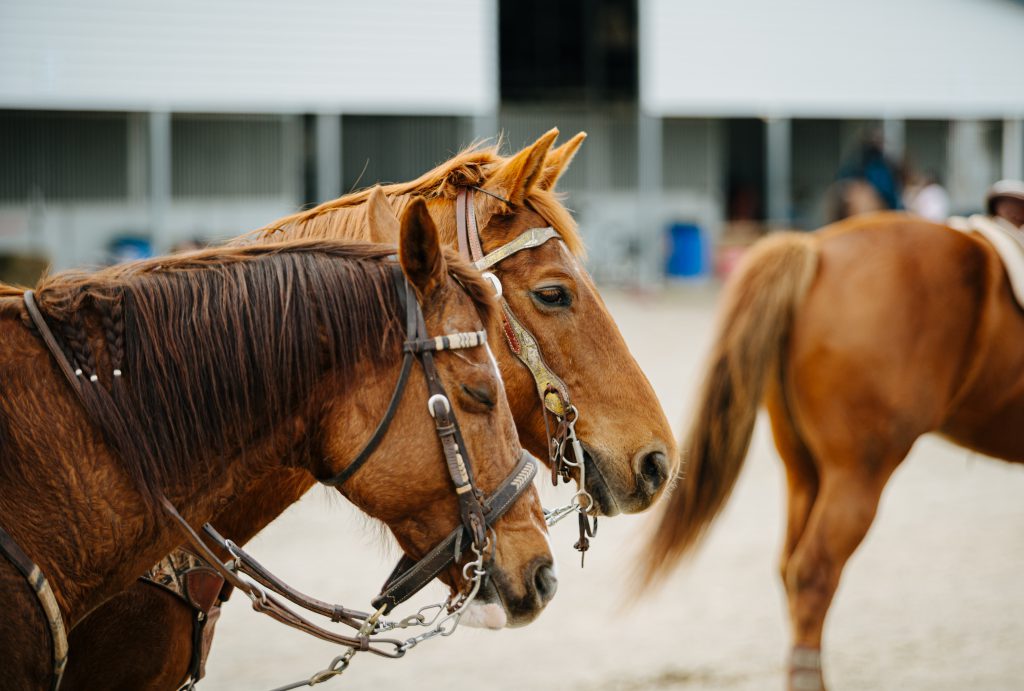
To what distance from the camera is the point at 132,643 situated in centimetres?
242

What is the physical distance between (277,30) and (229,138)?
2449 millimetres

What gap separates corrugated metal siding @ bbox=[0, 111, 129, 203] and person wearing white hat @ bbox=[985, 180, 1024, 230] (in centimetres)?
1545

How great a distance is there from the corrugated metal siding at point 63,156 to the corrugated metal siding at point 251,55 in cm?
163

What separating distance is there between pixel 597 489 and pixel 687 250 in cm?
1816

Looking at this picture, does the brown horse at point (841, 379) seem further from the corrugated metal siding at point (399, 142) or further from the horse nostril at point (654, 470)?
the corrugated metal siding at point (399, 142)

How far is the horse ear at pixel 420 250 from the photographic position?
197 cm

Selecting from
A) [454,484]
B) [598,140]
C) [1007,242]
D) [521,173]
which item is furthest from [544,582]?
[598,140]

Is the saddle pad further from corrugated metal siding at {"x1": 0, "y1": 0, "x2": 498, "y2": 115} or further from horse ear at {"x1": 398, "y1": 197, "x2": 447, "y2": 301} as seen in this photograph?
corrugated metal siding at {"x1": 0, "y1": 0, "x2": 498, "y2": 115}

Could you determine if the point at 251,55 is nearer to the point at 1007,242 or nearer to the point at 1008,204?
the point at 1008,204

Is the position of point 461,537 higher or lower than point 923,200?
lower

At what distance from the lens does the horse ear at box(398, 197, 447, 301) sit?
6.48ft

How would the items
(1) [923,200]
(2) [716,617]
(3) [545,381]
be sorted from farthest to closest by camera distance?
(1) [923,200] → (2) [716,617] → (3) [545,381]

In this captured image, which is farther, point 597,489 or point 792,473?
point 792,473

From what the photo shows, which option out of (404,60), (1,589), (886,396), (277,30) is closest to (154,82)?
(277,30)
